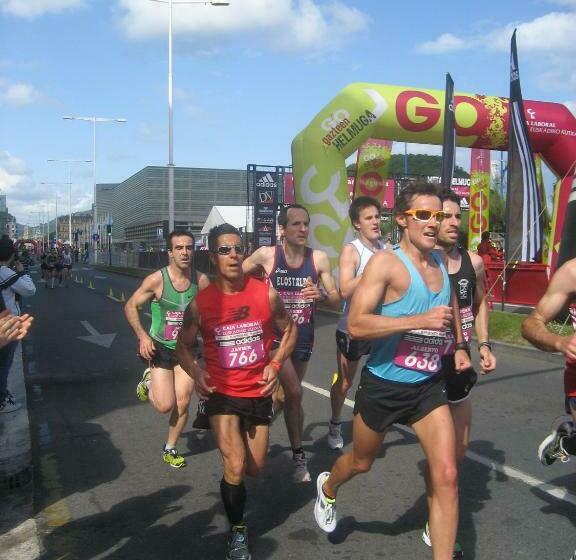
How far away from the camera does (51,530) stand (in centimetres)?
418

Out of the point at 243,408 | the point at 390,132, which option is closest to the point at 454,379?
the point at 243,408

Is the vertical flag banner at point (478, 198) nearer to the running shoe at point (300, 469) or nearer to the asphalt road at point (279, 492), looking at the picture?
the asphalt road at point (279, 492)

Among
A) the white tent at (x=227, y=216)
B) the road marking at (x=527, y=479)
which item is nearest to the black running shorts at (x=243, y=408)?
the road marking at (x=527, y=479)

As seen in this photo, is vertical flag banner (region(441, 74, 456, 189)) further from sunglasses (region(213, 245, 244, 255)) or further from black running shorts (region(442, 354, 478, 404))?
sunglasses (region(213, 245, 244, 255))

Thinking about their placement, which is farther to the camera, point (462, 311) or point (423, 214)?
point (462, 311)

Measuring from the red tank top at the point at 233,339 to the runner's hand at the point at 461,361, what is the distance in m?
1.07

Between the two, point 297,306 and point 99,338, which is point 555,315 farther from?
point 99,338

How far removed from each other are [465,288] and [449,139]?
Result: 10.1 meters

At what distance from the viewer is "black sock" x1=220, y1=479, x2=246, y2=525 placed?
368cm

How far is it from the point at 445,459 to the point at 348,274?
230 centimetres

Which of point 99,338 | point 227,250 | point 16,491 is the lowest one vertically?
point 99,338

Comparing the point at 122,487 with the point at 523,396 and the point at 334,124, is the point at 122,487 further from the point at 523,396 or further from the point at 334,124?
the point at 334,124

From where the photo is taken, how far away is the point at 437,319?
3135 mm

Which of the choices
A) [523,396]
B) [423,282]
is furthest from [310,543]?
[523,396]
